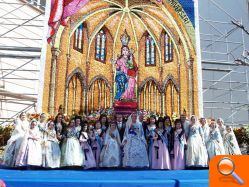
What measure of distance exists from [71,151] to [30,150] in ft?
1.97

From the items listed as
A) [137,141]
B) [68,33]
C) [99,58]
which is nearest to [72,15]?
[68,33]

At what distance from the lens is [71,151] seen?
15.5 ft

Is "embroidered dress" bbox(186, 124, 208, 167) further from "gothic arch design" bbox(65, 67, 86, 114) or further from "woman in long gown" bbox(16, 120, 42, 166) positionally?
"gothic arch design" bbox(65, 67, 86, 114)

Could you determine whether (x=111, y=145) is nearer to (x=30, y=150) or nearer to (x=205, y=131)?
(x=30, y=150)

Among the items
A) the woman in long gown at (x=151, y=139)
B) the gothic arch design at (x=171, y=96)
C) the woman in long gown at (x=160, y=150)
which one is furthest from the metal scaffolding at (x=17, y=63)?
the woman in long gown at (x=160, y=150)

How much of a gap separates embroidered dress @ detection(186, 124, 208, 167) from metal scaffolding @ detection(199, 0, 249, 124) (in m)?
4.47

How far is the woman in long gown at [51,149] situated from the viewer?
466 centimetres

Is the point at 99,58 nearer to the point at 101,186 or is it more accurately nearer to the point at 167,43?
the point at 167,43

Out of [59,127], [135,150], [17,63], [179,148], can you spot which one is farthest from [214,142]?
[17,63]

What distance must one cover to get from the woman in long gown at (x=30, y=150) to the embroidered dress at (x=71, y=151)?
1.19ft

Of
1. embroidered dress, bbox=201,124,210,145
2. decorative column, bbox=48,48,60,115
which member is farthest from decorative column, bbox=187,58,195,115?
decorative column, bbox=48,48,60,115

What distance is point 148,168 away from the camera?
16.1 feet

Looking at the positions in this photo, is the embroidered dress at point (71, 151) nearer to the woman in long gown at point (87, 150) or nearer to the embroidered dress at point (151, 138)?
the woman in long gown at point (87, 150)

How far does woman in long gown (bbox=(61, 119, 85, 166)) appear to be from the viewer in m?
4.68
